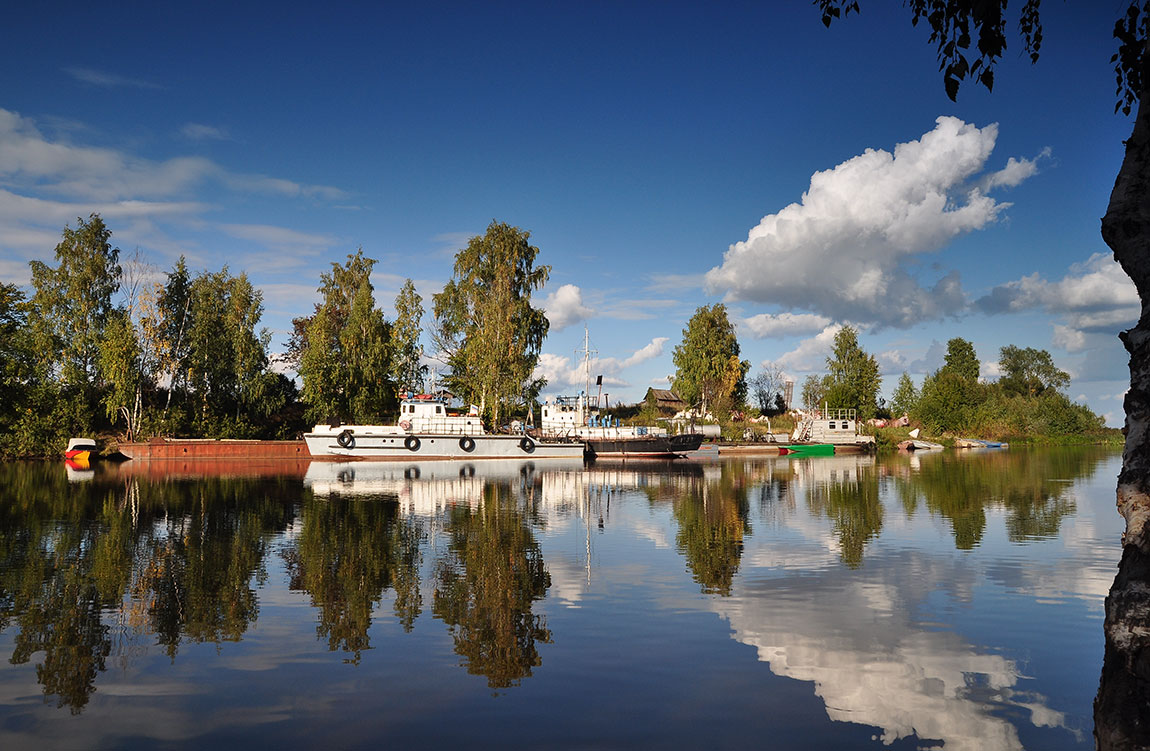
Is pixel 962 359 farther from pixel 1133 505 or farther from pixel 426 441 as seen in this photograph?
pixel 1133 505

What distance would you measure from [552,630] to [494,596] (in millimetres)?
1845

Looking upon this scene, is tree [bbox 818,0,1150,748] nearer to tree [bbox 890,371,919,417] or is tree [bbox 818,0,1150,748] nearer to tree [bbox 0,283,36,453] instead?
tree [bbox 0,283,36,453]

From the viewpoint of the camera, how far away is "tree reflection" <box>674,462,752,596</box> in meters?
12.3

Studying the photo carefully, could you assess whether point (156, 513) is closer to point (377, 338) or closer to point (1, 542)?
point (1, 542)

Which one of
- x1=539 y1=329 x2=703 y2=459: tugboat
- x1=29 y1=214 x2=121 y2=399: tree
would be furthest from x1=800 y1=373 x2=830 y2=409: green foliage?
x1=29 y1=214 x2=121 y2=399: tree

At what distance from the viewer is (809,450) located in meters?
62.1

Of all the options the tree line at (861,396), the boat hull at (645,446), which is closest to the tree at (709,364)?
the tree line at (861,396)

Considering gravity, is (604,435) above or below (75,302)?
below

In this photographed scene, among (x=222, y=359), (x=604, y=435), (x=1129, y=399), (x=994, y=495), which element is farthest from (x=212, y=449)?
(x=1129, y=399)

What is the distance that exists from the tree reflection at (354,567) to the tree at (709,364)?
5647 centimetres

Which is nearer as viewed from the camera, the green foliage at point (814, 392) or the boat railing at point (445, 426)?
the boat railing at point (445, 426)

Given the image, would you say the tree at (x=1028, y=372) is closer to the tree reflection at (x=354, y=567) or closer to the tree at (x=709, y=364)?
the tree at (x=709, y=364)

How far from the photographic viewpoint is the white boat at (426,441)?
48.3 meters

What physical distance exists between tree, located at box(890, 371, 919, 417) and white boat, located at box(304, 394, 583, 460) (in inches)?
2280
